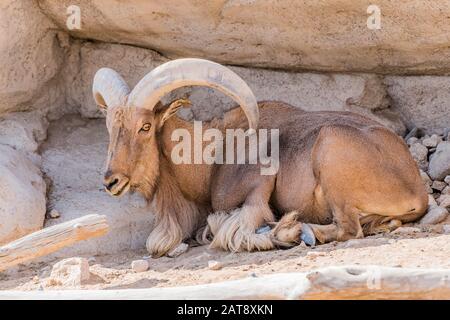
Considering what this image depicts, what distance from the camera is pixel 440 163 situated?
859 cm

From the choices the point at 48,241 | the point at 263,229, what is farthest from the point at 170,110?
the point at 48,241

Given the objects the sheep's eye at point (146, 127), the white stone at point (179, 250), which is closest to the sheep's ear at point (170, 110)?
the sheep's eye at point (146, 127)

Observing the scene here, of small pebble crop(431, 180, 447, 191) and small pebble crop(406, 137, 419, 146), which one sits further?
small pebble crop(406, 137, 419, 146)

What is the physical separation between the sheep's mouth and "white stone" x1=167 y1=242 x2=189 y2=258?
566 mm

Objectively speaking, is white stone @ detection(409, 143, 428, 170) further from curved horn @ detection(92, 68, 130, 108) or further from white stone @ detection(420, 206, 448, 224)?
curved horn @ detection(92, 68, 130, 108)

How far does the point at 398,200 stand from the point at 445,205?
472 millimetres

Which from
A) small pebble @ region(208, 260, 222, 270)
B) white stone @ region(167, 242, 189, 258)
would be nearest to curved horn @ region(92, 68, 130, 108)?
white stone @ region(167, 242, 189, 258)

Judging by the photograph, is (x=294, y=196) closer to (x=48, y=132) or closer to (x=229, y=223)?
(x=229, y=223)

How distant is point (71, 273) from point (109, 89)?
1.76 m

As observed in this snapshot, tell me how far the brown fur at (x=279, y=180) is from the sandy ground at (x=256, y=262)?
23cm

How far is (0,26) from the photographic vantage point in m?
8.71

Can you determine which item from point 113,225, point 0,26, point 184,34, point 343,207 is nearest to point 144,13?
point 184,34

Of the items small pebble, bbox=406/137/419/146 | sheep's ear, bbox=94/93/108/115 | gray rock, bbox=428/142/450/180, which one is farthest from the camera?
small pebble, bbox=406/137/419/146

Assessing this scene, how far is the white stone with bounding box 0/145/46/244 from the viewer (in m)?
8.07
